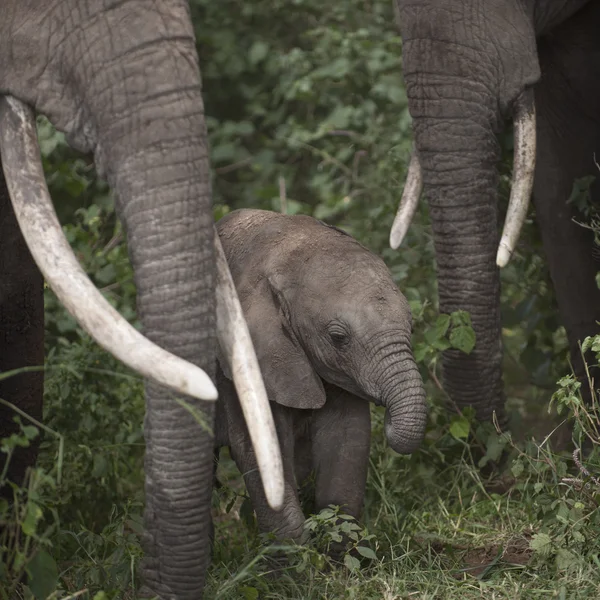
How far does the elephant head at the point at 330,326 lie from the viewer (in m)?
4.04

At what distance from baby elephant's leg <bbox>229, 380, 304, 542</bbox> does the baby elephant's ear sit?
79 mm

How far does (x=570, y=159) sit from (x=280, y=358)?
1718mm

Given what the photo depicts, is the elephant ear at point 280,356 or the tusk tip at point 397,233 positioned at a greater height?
the tusk tip at point 397,233

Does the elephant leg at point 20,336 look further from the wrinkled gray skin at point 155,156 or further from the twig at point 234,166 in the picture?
the twig at point 234,166

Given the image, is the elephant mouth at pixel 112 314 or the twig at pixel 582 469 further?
the twig at pixel 582 469

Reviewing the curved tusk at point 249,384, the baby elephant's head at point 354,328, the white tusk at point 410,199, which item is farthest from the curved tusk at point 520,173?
the curved tusk at point 249,384

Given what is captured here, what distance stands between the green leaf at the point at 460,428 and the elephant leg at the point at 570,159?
63 cm

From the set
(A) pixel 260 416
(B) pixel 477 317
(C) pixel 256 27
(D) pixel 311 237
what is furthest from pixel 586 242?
(C) pixel 256 27

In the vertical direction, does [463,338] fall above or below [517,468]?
above

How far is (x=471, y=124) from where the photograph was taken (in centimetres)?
452

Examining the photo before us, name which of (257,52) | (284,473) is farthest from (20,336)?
(257,52)

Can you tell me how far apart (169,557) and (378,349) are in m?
0.88

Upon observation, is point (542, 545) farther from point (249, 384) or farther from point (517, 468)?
point (249, 384)

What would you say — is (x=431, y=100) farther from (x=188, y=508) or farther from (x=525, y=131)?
(x=188, y=508)
